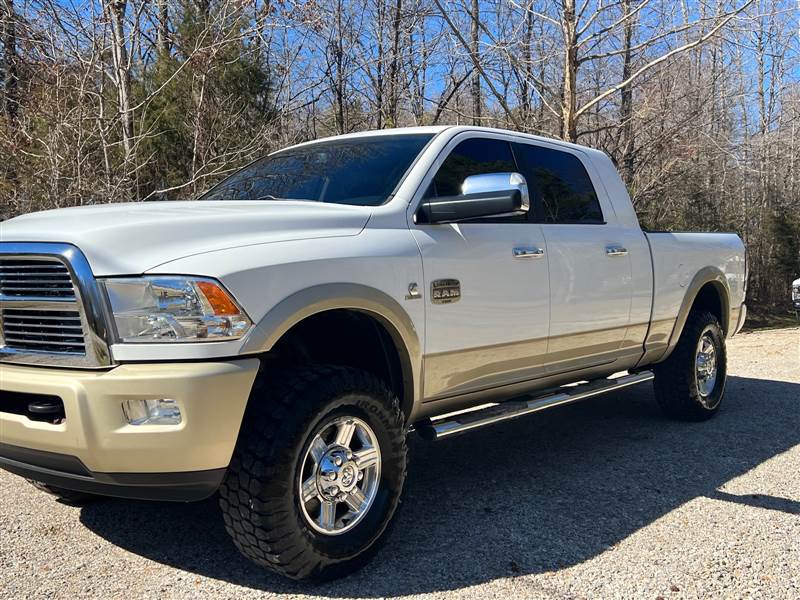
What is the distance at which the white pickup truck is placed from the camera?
268 cm

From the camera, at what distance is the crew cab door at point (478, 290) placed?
3621mm

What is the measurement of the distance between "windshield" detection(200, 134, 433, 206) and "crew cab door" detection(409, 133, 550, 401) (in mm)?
213

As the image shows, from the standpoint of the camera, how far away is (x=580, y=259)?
179 inches

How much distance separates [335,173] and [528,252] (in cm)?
115

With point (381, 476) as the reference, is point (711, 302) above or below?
above

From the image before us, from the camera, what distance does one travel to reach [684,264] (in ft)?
18.5

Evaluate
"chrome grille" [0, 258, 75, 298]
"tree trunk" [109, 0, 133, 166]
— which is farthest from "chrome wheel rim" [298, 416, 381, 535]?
"tree trunk" [109, 0, 133, 166]

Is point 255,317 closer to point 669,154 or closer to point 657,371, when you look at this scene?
point 657,371

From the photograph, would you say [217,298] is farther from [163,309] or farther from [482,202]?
[482,202]

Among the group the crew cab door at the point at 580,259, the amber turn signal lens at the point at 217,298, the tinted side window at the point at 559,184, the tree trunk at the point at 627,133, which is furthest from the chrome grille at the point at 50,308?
the tree trunk at the point at 627,133

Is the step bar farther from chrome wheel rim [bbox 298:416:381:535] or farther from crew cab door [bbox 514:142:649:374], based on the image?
chrome wheel rim [bbox 298:416:381:535]

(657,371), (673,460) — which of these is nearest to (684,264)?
(657,371)

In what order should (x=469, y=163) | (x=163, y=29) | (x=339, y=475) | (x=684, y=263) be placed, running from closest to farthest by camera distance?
(x=339, y=475) → (x=469, y=163) → (x=684, y=263) → (x=163, y=29)

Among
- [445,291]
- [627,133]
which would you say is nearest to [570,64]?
[627,133]
